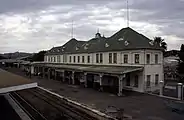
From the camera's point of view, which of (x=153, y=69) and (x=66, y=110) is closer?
(x=66, y=110)

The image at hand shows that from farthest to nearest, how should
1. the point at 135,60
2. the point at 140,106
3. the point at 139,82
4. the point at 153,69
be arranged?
the point at 153,69 → the point at 135,60 → the point at 139,82 → the point at 140,106

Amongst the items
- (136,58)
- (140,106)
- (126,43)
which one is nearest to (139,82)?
(136,58)

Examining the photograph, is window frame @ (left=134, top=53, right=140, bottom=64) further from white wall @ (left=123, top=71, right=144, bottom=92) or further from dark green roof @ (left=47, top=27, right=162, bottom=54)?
white wall @ (left=123, top=71, right=144, bottom=92)

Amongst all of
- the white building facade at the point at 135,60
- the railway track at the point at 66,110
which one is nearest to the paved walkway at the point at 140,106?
the railway track at the point at 66,110

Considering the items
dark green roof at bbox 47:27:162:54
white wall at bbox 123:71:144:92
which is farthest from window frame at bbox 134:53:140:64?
white wall at bbox 123:71:144:92

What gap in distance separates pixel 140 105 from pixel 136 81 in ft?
25.3

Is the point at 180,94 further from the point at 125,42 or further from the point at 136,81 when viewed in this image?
the point at 125,42

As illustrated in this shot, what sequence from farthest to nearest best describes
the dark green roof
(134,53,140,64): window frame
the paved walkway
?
the dark green roof < (134,53,140,64): window frame < the paved walkway

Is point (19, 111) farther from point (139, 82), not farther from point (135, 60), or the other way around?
point (135, 60)

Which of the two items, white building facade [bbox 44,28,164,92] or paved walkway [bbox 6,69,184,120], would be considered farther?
white building facade [bbox 44,28,164,92]

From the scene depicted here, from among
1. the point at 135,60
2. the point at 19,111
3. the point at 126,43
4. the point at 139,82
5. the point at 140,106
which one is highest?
the point at 126,43

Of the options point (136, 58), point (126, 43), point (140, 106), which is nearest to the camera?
point (140, 106)

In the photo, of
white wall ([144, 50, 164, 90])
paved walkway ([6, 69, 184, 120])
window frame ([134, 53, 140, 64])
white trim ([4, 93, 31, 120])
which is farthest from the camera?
window frame ([134, 53, 140, 64])

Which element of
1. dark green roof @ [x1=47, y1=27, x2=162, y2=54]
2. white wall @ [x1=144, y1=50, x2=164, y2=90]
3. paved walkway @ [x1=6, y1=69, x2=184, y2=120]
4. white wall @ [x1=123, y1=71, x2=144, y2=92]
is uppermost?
dark green roof @ [x1=47, y1=27, x2=162, y2=54]
